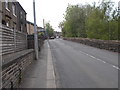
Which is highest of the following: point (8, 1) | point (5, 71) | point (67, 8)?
point (67, 8)

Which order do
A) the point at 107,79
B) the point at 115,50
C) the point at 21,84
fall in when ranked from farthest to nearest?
the point at 115,50 < the point at 107,79 < the point at 21,84

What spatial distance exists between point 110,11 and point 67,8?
29.8 m

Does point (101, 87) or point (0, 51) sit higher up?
point (0, 51)

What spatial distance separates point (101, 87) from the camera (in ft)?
25.7

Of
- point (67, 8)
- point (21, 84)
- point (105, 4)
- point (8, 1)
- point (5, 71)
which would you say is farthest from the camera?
point (67, 8)

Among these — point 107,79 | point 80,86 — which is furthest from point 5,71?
point 107,79

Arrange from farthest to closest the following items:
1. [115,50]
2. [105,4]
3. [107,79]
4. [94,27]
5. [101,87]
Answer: [105,4] < [94,27] < [115,50] < [107,79] < [101,87]

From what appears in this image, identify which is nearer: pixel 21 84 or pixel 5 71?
pixel 5 71

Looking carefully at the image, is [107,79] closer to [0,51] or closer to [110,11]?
[0,51]

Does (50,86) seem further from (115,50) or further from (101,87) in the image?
(115,50)

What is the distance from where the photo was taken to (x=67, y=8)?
2965 inches

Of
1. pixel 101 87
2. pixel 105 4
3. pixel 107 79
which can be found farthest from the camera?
pixel 105 4

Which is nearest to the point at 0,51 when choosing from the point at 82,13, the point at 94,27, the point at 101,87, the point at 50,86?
the point at 50,86

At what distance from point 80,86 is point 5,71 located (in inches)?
116
